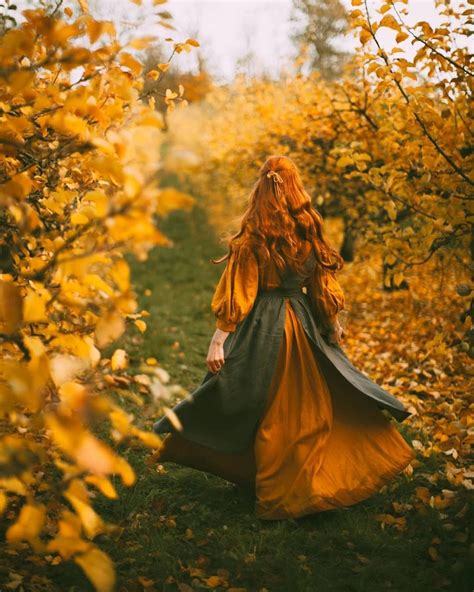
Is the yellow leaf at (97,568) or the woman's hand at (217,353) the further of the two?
the woman's hand at (217,353)

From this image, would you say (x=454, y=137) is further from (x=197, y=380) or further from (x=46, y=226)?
(x=197, y=380)

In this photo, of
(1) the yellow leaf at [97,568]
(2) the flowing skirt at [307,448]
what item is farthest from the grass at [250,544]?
(1) the yellow leaf at [97,568]

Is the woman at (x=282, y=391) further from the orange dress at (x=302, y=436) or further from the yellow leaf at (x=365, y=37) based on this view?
the yellow leaf at (x=365, y=37)

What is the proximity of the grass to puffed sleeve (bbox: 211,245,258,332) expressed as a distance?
3.64 ft

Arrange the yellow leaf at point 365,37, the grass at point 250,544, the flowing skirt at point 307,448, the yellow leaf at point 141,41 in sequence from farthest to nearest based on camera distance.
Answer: the yellow leaf at point 365,37
the flowing skirt at point 307,448
the grass at point 250,544
the yellow leaf at point 141,41

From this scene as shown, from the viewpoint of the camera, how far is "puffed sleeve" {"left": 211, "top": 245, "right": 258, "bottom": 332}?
9.98ft

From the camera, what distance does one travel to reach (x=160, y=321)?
7887mm

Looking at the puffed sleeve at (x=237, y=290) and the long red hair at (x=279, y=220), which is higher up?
the long red hair at (x=279, y=220)

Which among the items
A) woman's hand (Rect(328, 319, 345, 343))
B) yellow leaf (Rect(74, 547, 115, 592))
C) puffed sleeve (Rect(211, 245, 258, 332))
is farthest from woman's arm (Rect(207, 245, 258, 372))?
yellow leaf (Rect(74, 547, 115, 592))

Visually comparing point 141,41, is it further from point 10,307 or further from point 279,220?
point 279,220

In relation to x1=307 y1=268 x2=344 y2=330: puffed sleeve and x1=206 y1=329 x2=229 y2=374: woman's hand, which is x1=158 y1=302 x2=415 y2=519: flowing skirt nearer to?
x1=307 y1=268 x2=344 y2=330: puffed sleeve

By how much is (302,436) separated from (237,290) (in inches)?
34.6

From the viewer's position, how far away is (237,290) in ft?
10.0

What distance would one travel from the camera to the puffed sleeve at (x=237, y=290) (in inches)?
120
